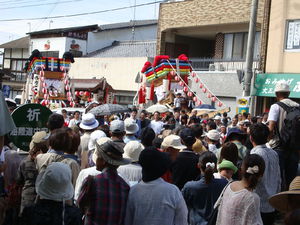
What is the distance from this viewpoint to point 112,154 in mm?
4395

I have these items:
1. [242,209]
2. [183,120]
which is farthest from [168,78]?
[242,209]

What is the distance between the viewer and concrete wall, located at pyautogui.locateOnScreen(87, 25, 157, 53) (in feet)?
125

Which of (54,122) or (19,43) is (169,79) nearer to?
(54,122)

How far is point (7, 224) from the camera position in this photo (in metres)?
5.27

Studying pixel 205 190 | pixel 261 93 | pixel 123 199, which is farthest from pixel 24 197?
pixel 261 93

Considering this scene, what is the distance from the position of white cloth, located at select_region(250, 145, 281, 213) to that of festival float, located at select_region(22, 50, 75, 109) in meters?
15.1

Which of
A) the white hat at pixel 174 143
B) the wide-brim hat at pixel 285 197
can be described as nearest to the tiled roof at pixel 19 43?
the white hat at pixel 174 143

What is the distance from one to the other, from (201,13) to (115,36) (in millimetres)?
15253

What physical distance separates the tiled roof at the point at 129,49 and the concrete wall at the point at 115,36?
2.45ft

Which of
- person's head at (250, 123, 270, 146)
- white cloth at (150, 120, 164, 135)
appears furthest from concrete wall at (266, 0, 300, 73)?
person's head at (250, 123, 270, 146)

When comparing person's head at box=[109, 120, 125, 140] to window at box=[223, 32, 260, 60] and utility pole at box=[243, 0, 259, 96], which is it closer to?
utility pole at box=[243, 0, 259, 96]

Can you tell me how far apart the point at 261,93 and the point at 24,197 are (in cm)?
1734

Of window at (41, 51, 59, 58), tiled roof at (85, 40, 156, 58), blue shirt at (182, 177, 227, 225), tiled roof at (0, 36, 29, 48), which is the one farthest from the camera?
tiled roof at (0, 36, 29, 48)

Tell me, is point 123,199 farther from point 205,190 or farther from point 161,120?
point 161,120
